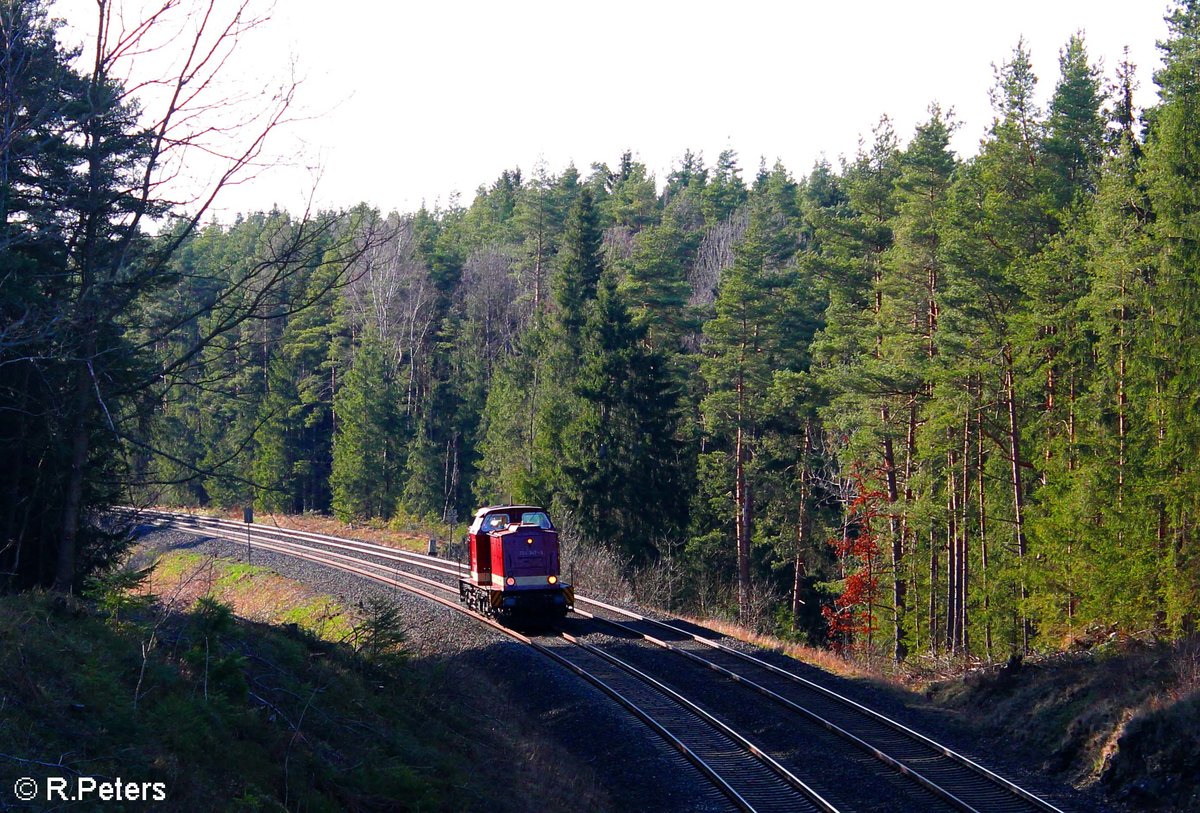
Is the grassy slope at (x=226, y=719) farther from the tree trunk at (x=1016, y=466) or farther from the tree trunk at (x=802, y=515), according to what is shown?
the tree trunk at (x=802, y=515)

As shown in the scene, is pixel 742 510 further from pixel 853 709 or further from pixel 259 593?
pixel 853 709

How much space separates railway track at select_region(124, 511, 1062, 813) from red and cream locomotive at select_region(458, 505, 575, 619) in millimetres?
694

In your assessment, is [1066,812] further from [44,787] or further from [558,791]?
[44,787]

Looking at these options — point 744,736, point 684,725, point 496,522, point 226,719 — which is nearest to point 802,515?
point 496,522

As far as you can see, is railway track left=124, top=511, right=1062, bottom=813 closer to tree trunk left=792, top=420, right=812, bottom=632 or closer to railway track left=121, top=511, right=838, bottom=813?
railway track left=121, top=511, right=838, bottom=813

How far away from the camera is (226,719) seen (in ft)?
28.6

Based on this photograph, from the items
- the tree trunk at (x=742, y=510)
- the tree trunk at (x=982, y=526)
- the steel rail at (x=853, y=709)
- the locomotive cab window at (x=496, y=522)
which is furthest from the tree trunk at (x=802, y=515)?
the locomotive cab window at (x=496, y=522)

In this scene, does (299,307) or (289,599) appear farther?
(289,599)

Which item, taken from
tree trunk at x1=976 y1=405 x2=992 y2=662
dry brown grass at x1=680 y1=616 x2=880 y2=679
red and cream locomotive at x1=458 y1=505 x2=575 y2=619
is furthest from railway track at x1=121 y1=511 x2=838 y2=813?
→ tree trunk at x1=976 y1=405 x2=992 y2=662

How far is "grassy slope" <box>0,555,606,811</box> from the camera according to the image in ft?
24.1

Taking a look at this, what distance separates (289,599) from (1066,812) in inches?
885

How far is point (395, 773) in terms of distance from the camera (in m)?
9.60

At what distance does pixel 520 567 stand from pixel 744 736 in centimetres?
862

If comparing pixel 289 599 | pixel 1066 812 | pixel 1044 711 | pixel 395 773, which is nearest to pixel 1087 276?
pixel 1044 711
